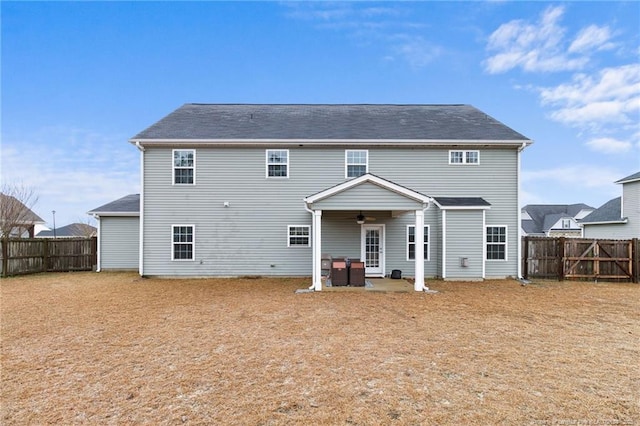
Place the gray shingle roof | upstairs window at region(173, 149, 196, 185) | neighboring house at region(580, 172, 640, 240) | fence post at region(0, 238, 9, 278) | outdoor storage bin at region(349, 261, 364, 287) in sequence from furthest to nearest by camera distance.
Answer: the gray shingle roof → neighboring house at region(580, 172, 640, 240) → fence post at region(0, 238, 9, 278) → upstairs window at region(173, 149, 196, 185) → outdoor storage bin at region(349, 261, 364, 287)

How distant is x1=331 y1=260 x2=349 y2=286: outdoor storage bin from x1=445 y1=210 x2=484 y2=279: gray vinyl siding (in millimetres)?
4384

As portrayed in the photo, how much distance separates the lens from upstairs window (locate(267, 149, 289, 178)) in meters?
13.1

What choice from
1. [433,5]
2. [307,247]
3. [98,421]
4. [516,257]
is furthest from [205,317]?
[433,5]

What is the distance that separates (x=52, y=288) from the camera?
1094 cm

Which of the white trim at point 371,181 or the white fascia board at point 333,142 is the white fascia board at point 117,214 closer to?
the white fascia board at point 333,142

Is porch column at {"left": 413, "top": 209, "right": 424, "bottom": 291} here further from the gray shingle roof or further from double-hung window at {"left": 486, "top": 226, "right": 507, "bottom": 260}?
the gray shingle roof

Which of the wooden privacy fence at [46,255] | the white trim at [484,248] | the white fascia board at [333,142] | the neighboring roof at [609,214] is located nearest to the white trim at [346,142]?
the white fascia board at [333,142]

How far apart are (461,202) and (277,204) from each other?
743 centimetres

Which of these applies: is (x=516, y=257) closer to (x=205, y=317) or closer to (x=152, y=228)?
(x=205, y=317)

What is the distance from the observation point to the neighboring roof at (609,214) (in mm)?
19891

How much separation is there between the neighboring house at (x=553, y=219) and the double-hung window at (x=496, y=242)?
1109 inches

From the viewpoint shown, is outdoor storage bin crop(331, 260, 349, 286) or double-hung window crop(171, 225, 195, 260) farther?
double-hung window crop(171, 225, 195, 260)

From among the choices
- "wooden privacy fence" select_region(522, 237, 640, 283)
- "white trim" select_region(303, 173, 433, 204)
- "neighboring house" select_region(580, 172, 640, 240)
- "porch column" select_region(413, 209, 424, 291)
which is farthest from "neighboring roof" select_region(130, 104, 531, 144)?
"neighboring house" select_region(580, 172, 640, 240)

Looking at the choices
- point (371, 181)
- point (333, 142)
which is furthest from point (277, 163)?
point (371, 181)
